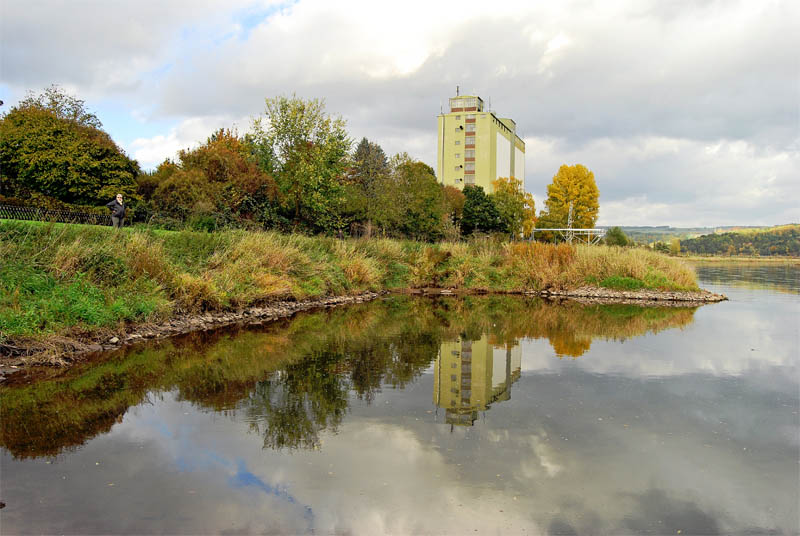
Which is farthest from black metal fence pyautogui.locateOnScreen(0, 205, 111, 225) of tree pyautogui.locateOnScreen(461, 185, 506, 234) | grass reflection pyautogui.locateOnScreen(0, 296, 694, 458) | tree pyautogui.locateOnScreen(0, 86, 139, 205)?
tree pyautogui.locateOnScreen(461, 185, 506, 234)

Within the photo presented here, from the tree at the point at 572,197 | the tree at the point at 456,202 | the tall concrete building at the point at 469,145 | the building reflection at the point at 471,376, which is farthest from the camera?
the tall concrete building at the point at 469,145

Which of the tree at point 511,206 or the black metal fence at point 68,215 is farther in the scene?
the tree at point 511,206

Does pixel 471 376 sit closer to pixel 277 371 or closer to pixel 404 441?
pixel 277 371

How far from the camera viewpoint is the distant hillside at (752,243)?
69.2 m

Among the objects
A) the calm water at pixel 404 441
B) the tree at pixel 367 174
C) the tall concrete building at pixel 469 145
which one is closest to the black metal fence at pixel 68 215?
the calm water at pixel 404 441

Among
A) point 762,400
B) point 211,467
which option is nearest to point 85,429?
point 211,467

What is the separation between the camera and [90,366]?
9016mm

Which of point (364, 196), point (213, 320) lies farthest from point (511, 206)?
point (213, 320)

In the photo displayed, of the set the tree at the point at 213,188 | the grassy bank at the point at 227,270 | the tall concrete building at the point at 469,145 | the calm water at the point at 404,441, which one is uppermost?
the tall concrete building at the point at 469,145

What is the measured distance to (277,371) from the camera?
29.7 feet

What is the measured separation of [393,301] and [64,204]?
14.7 metres

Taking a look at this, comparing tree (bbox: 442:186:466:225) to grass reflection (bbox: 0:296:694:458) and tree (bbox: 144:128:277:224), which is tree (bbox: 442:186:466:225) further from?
grass reflection (bbox: 0:296:694:458)

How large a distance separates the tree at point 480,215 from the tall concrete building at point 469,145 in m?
24.9

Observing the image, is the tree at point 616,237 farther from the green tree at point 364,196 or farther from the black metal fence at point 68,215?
the black metal fence at point 68,215
